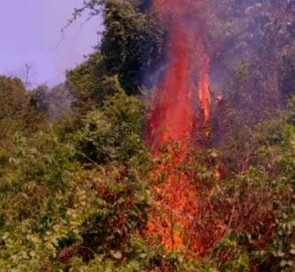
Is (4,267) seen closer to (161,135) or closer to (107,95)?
(161,135)

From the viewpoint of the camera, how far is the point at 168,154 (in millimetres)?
6000

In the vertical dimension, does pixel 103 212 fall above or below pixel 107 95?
below

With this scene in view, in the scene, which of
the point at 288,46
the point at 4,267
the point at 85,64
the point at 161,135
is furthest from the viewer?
the point at 85,64

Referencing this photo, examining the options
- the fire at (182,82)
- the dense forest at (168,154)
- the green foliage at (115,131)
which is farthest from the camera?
the fire at (182,82)

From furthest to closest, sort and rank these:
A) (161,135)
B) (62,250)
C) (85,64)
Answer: (85,64), (161,135), (62,250)

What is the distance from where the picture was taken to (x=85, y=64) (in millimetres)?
13625

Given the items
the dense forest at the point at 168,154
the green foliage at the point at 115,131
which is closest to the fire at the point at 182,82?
the dense forest at the point at 168,154

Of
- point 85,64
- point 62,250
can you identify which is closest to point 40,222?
point 62,250

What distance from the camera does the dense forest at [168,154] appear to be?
5061mm

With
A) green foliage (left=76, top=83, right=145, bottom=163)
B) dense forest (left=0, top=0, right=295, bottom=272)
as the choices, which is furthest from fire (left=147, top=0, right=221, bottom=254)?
green foliage (left=76, top=83, right=145, bottom=163)

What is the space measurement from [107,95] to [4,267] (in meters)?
6.10

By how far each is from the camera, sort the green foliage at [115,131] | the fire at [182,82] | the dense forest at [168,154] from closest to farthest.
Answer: the dense forest at [168,154]
the green foliage at [115,131]
the fire at [182,82]

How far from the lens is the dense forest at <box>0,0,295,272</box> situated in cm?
506

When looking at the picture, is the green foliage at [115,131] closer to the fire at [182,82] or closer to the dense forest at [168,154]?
the dense forest at [168,154]
